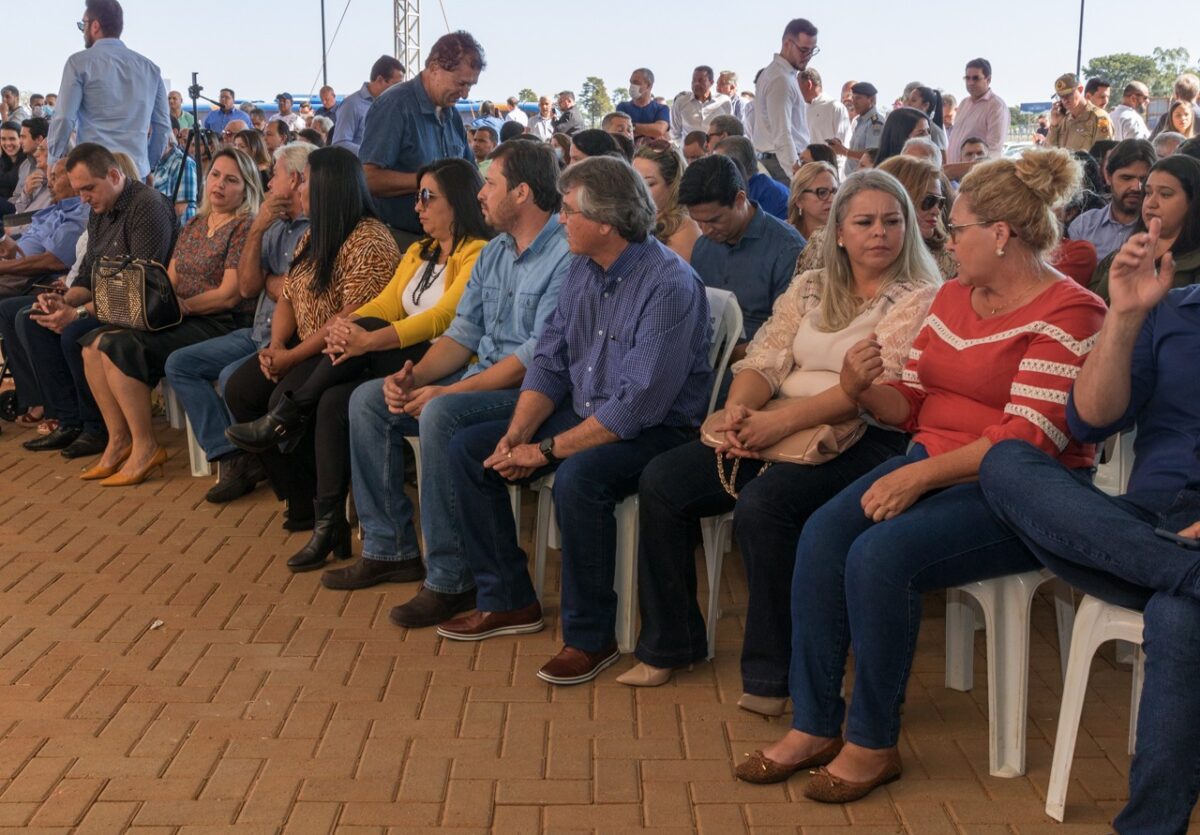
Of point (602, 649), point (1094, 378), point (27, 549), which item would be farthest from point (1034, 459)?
point (27, 549)

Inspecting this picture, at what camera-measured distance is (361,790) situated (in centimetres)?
285

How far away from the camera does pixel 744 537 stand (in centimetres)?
317

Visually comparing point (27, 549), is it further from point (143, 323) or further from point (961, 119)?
point (961, 119)

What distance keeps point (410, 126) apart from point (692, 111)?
6.59 meters

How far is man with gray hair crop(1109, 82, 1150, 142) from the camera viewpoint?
962 centimetres

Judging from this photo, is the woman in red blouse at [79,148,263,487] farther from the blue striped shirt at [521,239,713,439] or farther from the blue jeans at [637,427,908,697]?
the blue jeans at [637,427,908,697]

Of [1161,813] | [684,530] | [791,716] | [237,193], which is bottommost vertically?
[791,716]

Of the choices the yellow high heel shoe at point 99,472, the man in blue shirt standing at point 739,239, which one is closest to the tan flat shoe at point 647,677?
the man in blue shirt standing at point 739,239

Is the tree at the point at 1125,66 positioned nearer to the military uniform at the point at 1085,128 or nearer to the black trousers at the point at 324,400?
the military uniform at the point at 1085,128

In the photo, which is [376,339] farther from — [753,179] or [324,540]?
[753,179]

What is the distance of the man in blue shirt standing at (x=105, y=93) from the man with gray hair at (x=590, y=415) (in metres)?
4.53

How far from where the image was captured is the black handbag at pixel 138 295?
5594 millimetres

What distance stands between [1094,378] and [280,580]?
2.83 metres

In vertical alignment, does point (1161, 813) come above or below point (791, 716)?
above
